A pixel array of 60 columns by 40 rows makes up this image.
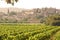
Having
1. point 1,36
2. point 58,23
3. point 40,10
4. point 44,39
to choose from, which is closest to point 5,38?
point 1,36

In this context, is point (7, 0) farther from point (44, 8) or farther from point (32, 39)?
point (44, 8)

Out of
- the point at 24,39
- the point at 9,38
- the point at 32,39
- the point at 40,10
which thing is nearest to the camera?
the point at 32,39

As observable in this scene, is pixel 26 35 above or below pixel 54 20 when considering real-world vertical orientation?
above

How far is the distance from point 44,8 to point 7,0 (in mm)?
156694

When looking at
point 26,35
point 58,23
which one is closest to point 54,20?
point 58,23

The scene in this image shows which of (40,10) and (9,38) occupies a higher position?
(9,38)

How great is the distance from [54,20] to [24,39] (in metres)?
40.6

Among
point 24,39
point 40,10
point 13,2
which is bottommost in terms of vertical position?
point 40,10

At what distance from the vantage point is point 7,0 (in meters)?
7.46

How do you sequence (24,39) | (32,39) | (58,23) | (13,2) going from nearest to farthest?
(13,2) < (32,39) < (24,39) < (58,23)

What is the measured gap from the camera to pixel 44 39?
2342 cm

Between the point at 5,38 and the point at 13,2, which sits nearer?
the point at 13,2

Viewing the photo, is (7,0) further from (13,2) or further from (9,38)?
(9,38)

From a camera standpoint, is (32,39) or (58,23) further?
(58,23)
